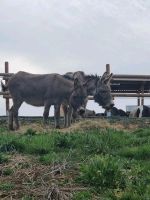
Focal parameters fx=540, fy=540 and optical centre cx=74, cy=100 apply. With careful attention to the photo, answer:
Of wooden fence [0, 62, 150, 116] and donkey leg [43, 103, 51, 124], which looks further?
wooden fence [0, 62, 150, 116]

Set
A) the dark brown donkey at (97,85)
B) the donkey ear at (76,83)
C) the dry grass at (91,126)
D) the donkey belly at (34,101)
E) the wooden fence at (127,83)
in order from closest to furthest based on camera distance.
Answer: the dry grass at (91,126) → the donkey belly at (34,101) → the donkey ear at (76,83) → the dark brown donkey at (97,85) → the wooden fence at (127,83)

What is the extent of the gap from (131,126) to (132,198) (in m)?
9.82

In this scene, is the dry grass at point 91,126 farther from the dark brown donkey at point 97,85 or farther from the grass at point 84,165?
the grass at point 84,165

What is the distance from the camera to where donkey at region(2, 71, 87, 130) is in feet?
61.3

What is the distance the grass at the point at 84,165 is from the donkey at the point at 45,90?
7593 mm

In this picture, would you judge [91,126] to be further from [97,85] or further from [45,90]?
[97,85]

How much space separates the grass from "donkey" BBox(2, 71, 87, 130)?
7593 millimetres

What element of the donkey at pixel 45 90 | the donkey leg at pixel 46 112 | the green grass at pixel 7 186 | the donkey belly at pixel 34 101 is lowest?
the green grass at pixel 7 186

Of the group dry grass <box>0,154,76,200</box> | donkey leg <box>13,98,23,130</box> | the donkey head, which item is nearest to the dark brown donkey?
the donkey head

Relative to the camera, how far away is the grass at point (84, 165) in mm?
7188

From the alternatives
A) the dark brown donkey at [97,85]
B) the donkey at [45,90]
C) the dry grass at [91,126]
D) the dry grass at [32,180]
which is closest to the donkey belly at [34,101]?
the donkey at [45,90]

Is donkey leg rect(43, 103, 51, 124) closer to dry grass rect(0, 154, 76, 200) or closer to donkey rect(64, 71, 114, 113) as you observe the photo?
donkey rect(64, 71, 114, 113)

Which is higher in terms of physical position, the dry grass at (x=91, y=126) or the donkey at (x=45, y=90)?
the donkey at (x=45, y=90)

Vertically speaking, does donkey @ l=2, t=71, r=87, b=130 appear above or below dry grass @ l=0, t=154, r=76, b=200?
above
